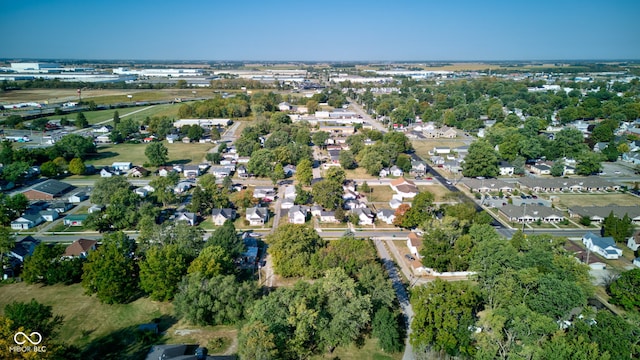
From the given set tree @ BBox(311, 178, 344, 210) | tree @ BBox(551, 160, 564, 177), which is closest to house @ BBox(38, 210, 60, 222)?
tree @ BBox(311, 178, 344, 210)

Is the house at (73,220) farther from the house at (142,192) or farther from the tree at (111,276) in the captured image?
the tree at (111,276)

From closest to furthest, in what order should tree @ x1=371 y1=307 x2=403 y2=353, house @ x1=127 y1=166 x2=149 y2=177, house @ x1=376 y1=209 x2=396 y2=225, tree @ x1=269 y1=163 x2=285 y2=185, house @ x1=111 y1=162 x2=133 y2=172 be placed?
tree @ x1=371 y1=307 x2=403 y2=353 < house @ x1=376 y1=209 x2=396 y2=225 < tree @ x1=269 y1=163 x2=285 y2=185 < house @ x1=127 y1=166 x2=149 y2=177 < house @ x1=111 y1=162 x2=133 y2=172

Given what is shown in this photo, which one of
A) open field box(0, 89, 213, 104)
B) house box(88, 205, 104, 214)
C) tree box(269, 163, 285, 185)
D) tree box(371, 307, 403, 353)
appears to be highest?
open field box(0, 89, 213, 104)

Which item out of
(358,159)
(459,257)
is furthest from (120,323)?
(358,159)

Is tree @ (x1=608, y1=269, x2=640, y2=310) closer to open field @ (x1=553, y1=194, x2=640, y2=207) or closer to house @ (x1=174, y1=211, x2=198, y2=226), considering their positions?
open field @ (x1=553, y1=194, x2=640, y2=207)

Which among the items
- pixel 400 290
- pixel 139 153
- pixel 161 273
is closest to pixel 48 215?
pixel 161 273

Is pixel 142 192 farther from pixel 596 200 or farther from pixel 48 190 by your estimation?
pixel 596 200
